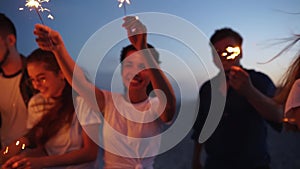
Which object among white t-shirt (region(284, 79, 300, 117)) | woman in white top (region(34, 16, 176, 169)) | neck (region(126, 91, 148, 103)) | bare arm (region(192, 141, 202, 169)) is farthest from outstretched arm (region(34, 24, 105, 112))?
white t-shirt (region(284, 79, 300, 117))

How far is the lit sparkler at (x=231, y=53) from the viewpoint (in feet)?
4.65

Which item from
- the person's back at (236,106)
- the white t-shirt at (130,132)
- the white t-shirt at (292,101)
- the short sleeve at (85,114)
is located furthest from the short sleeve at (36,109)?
the white t-shirt at (292,101)

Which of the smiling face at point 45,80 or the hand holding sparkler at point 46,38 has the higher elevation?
the hand holding sparkler at point 46,38

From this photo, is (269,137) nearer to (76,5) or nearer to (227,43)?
(227,43)

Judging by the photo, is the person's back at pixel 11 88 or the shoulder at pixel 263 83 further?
the person's back at pixel 11 88

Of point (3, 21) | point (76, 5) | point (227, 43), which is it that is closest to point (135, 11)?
point (76, 5)

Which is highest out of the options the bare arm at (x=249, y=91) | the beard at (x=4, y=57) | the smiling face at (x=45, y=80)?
the beard at (x=4, y=57)

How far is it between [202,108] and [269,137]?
0.26 m

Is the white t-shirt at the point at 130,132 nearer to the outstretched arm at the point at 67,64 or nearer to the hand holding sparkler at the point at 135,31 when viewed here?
the outstretched arm at the point at 67,64

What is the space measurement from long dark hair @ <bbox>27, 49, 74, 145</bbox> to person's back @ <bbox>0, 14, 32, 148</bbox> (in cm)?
7

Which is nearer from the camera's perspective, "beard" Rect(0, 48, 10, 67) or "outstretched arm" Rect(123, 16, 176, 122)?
"outstretched arm" Rect(123, 16, 176, 122)

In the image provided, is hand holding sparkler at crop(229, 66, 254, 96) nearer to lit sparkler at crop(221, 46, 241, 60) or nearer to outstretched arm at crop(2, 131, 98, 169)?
lit sparkler at crop(221, 46, 241, 60)

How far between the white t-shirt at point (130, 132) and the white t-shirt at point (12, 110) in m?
0.33

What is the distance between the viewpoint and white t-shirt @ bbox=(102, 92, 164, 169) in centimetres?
144
